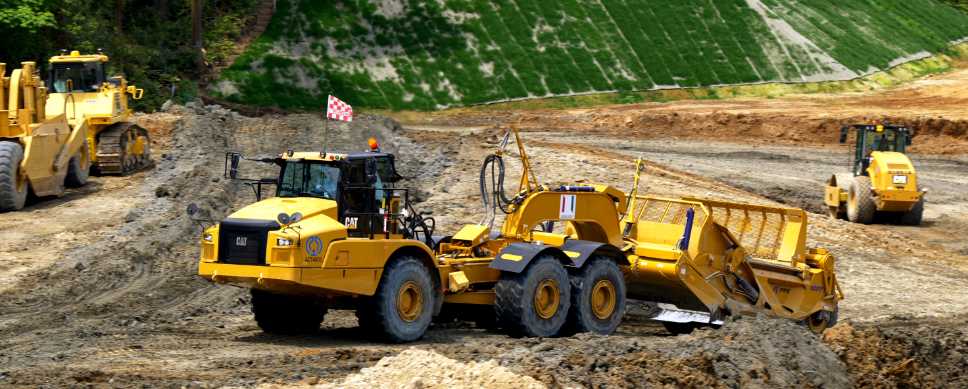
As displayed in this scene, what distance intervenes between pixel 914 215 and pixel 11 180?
868 inches

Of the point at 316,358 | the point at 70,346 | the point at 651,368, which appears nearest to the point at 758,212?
the point at 651,368

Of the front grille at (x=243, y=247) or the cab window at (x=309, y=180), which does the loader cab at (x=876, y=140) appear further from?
the front grille at (x=243, y=247)

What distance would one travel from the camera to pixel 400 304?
396 inches

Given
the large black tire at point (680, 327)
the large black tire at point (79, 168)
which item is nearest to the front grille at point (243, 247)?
the large black tire at point (680, 327)

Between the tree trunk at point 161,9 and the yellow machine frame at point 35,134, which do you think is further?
the tree trunk at point 161,9

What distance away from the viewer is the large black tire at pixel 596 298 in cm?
1089

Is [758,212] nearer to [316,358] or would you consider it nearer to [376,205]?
[376,205]

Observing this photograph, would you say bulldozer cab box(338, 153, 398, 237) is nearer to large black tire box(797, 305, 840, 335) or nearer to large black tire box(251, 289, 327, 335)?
large black tire box(251, 289, 327, 335)

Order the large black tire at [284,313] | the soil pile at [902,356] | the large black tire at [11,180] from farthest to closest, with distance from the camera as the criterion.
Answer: the large black tire at [11,180]
the large black tire at [284,313]
the soil pile at [902,356]

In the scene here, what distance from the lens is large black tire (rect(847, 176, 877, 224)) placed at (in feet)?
76.4

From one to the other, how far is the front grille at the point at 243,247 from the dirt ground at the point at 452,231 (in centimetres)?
101

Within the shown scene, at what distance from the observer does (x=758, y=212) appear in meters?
13.5

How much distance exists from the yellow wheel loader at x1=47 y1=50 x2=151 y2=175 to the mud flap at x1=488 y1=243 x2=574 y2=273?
56.0ft

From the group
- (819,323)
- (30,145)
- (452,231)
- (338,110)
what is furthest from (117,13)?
(819,323)
